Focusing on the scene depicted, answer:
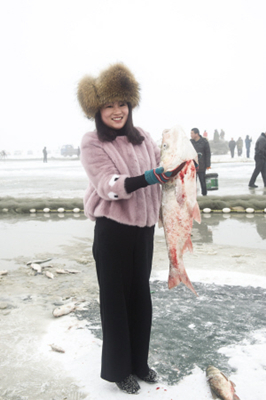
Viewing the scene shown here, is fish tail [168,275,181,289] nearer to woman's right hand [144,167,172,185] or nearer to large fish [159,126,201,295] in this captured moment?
large fish [159,126,201,295]

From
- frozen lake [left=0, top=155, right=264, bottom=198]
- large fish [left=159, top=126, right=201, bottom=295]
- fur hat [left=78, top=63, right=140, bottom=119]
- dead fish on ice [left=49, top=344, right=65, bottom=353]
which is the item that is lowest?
dead fish on ice [left=49, top=344, right=65, bottom=353]

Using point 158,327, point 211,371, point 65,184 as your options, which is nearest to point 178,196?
point 211,371

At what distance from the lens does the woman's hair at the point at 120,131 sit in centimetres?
225

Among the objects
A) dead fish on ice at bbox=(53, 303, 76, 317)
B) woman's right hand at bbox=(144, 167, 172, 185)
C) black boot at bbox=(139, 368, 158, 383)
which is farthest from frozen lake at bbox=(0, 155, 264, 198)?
woman's right hand at bbox=(144, 167, 172, 185)

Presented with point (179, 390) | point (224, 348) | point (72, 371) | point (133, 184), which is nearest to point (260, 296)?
point (224, 348)

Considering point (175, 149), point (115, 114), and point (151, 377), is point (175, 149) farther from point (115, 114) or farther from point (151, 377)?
point (151, 377)

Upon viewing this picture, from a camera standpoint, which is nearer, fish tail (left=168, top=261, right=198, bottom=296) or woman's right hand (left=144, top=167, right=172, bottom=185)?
woman's right hand (left=144, top=167, right=172, bottom=185)

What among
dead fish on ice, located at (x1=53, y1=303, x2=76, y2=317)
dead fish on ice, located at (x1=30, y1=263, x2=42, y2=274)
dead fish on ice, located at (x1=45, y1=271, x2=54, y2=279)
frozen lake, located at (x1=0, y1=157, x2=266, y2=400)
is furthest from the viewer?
dead fish on ice, located at (x1=30, y1=263, x2=42, y2=274)

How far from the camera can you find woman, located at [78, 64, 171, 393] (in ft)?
7.26

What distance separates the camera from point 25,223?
306 inches

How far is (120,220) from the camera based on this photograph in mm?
2195

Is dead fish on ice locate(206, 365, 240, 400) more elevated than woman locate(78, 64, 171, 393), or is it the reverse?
woman locate(78, 64, 171, 393)

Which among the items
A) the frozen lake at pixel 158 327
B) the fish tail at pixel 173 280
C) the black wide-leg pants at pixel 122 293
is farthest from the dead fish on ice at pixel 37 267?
the fish tail at pixel 173 280

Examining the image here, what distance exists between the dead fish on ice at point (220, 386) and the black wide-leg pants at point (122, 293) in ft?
1.25
